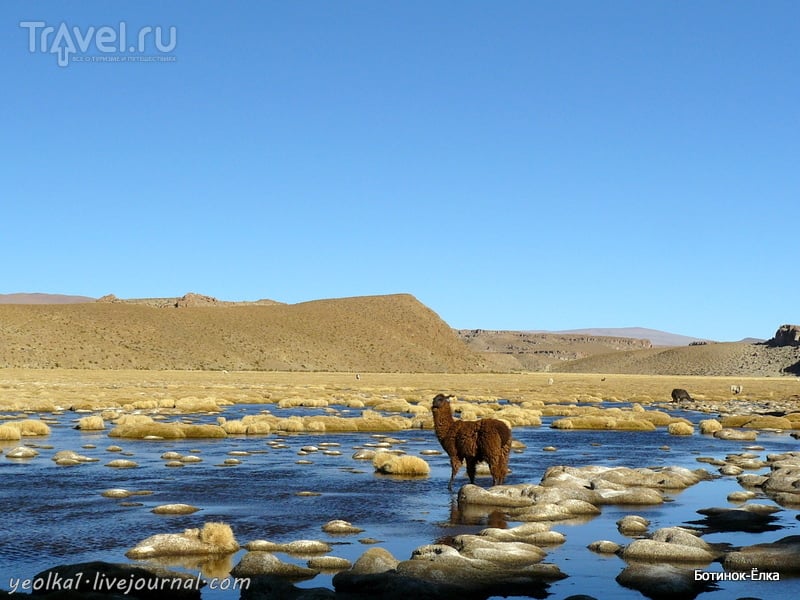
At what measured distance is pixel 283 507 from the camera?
53.6 feet

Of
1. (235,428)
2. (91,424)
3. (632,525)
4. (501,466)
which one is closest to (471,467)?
(501,466)

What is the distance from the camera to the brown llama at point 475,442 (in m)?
18.0

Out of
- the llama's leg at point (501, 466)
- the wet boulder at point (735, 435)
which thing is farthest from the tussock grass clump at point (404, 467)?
the wet boulder at point (735, 435)

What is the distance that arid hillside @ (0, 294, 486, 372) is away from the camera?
134 meters

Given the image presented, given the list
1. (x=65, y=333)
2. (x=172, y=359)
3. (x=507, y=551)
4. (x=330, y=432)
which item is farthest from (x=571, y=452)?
(x=65, y=333)

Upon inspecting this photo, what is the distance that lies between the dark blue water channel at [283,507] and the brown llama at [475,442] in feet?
3.07

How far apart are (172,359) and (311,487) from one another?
12151 centimetres

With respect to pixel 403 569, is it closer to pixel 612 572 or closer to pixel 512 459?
pixel 612 572

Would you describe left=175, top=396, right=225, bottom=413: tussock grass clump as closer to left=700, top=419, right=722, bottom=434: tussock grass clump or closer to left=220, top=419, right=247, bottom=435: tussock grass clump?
left=220, top=419, right=247, bottom=435: tussock grass clump

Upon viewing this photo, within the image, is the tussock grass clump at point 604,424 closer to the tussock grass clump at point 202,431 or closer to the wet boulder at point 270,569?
the tussock grass clump at point 202,431

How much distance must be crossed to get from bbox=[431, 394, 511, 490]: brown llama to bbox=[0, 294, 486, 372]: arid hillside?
117735 millimetres

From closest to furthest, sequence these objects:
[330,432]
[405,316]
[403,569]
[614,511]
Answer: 1. [403,569]
2. [614,511]
3. [330,432]
4. [405,316]

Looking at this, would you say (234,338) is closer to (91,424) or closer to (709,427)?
(91,424)

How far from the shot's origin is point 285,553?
12289 mm
